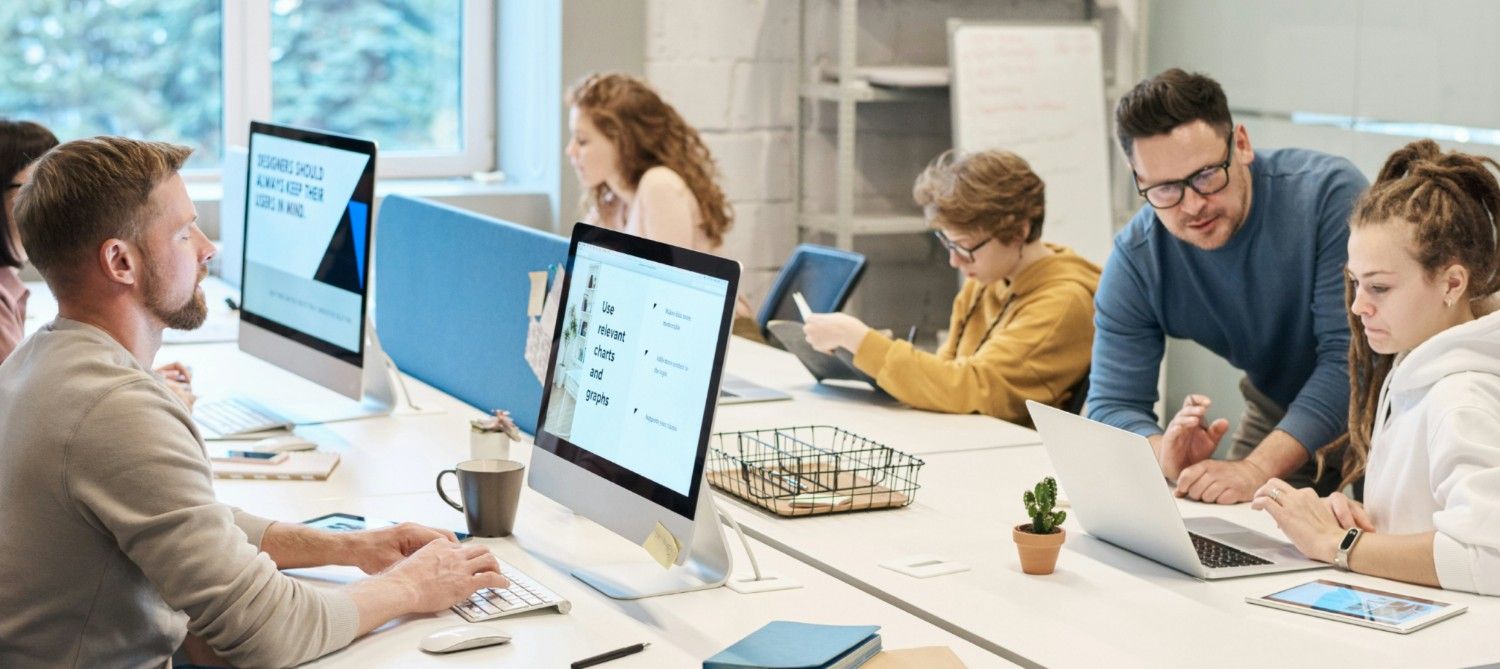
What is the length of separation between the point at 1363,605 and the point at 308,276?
67.8 inches

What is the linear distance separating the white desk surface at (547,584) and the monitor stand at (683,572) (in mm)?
14

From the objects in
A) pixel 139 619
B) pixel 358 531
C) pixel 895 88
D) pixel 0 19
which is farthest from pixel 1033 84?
pixel 139 619

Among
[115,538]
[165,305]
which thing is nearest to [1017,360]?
[165,305]

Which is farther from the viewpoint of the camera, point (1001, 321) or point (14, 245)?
point (1001, 321)

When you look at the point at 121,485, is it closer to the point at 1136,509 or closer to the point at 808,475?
the point at 808,475

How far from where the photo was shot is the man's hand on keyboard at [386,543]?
1798mm

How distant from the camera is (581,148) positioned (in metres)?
3.78

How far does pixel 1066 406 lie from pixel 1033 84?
1785 millimetres

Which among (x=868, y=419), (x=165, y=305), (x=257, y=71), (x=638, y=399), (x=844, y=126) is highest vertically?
(x=257, y=71)

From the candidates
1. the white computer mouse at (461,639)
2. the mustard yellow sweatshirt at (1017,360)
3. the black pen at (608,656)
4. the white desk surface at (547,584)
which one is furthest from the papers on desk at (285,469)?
the mustard yellow sweatshirt at (1017,360)

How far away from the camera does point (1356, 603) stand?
1.70 m

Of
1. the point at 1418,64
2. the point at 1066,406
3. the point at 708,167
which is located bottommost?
the point at 1066,406

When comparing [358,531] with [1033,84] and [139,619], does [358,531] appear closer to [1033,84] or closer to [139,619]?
[139,619]

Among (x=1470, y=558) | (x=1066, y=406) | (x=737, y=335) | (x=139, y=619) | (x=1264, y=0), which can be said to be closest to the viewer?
(x=139, y=619)
